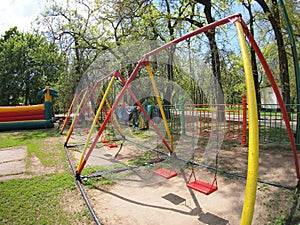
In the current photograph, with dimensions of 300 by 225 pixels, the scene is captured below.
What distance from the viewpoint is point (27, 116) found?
1337 centimetres

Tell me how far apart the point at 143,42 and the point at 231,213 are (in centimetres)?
1081

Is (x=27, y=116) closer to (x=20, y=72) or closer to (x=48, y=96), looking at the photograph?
(x=48, y=96)

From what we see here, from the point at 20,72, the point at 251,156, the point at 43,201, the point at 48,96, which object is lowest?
the point at 43,201

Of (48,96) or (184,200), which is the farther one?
(48,96)

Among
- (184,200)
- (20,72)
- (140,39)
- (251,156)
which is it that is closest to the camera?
(251,156)

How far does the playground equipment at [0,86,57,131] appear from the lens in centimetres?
1308

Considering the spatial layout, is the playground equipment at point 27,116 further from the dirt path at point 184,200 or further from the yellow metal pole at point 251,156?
the yellow metal pole at point 251,156

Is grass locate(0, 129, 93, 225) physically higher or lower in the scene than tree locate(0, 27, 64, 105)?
lower

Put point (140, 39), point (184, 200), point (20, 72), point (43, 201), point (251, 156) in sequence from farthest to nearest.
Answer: point (20, 72) < point (140, 39) < point (43, 201) < point (184, 200) < point (251, 156)

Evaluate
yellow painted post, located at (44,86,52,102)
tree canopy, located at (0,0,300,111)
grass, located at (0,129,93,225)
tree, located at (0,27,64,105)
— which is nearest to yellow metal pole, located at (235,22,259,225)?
grass, located at (0,129,93,225)

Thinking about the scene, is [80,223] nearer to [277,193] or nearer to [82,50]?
[277,193]

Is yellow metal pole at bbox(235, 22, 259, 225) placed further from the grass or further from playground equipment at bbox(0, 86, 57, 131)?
playground equipment at bbox(0, 86, 57, 131)

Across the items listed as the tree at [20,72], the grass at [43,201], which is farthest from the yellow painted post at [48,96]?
the tree at [20,72]

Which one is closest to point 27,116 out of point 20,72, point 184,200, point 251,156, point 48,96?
point 48,96
